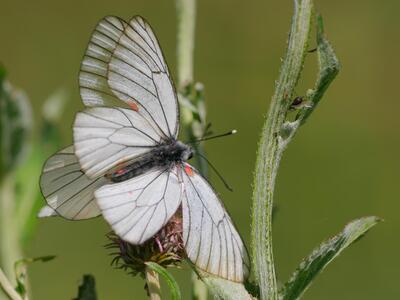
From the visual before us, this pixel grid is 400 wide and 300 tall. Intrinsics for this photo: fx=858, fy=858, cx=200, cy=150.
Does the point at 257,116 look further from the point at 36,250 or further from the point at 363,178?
the point at 36,250

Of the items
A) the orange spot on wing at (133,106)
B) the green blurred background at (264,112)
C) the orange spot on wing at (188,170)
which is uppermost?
the orange spot on wing at (133,106)

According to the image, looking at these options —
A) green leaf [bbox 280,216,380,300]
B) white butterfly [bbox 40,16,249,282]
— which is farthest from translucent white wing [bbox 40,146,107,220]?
green leaf [bbox 280,216,380,300]

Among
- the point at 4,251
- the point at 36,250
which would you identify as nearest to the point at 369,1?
the point at 36,250

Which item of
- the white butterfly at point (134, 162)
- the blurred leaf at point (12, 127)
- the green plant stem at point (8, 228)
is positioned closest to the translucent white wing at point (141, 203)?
the white butterfly at point (134, 162)

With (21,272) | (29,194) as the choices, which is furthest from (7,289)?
(29,194)

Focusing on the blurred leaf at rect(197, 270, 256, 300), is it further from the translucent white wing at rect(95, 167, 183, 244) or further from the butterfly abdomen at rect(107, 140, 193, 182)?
the butterfly abdomen at rect(107, 140, 193, 182)

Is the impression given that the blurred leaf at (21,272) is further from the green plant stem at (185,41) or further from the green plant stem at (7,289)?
the green plant stem at (185,41)

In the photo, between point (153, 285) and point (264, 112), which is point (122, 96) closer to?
point (153, 285)
